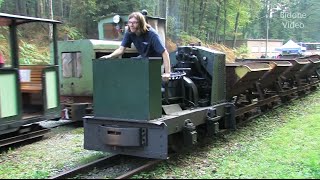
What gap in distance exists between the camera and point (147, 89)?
5.16m

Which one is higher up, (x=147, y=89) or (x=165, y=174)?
(x=147, y=89)

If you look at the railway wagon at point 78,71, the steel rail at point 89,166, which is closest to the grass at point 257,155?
the steel rail at point 89,166

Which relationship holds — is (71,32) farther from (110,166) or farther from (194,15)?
A: (194,15)

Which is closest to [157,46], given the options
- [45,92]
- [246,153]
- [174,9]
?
[246,153]

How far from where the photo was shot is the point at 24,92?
27.2 ft

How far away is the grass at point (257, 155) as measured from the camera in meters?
5.11

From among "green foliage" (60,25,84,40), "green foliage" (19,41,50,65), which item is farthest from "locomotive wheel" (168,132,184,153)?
"green foliage" (60,25,84,40)

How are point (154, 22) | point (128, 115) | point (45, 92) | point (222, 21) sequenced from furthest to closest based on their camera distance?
point (222, 21), point (154, 22), point (45, 92), point (128, 115)

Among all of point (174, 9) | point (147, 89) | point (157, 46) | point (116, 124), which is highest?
point (174, 9)

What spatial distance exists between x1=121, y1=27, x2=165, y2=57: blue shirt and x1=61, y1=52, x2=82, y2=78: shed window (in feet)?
12.9

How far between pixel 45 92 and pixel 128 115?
2.96 metres

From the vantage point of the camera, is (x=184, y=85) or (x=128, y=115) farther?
(x=184, y=85)

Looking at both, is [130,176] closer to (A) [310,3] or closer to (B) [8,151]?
(B) [8,151]

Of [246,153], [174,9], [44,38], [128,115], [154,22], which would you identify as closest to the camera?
[128,115]
